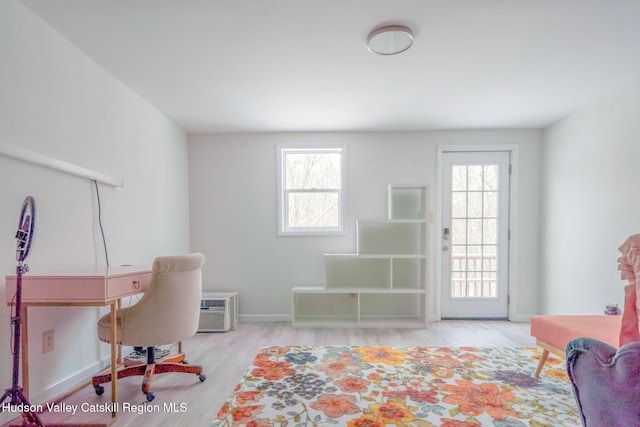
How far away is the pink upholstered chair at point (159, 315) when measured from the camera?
6.22 feet

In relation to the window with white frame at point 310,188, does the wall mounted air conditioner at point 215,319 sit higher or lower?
lower

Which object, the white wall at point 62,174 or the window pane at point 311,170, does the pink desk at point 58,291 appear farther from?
the window pane at point 311,170

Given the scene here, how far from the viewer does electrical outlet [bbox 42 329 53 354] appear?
187cm

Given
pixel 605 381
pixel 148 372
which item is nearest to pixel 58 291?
pixel 148 372

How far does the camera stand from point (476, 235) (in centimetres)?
382

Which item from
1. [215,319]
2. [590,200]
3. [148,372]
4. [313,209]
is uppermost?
[590,200]

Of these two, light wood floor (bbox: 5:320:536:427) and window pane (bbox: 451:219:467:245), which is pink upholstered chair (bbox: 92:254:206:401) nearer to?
light wood floor (bbox: 5:320:536:427)

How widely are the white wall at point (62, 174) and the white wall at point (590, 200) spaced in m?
4.29

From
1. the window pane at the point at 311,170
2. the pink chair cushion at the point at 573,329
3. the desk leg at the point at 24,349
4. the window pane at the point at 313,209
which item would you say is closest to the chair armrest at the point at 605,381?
the pink chair cushion at the point at 573,329

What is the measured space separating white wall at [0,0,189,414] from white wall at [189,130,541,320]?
0.95 metres

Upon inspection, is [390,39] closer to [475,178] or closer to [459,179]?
[459,179]

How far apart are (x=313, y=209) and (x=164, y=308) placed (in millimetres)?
2269

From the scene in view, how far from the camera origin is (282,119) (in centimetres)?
340

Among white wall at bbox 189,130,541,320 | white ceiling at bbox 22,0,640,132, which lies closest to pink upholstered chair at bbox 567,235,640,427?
white ceiling at bbox 22,0,640,132
